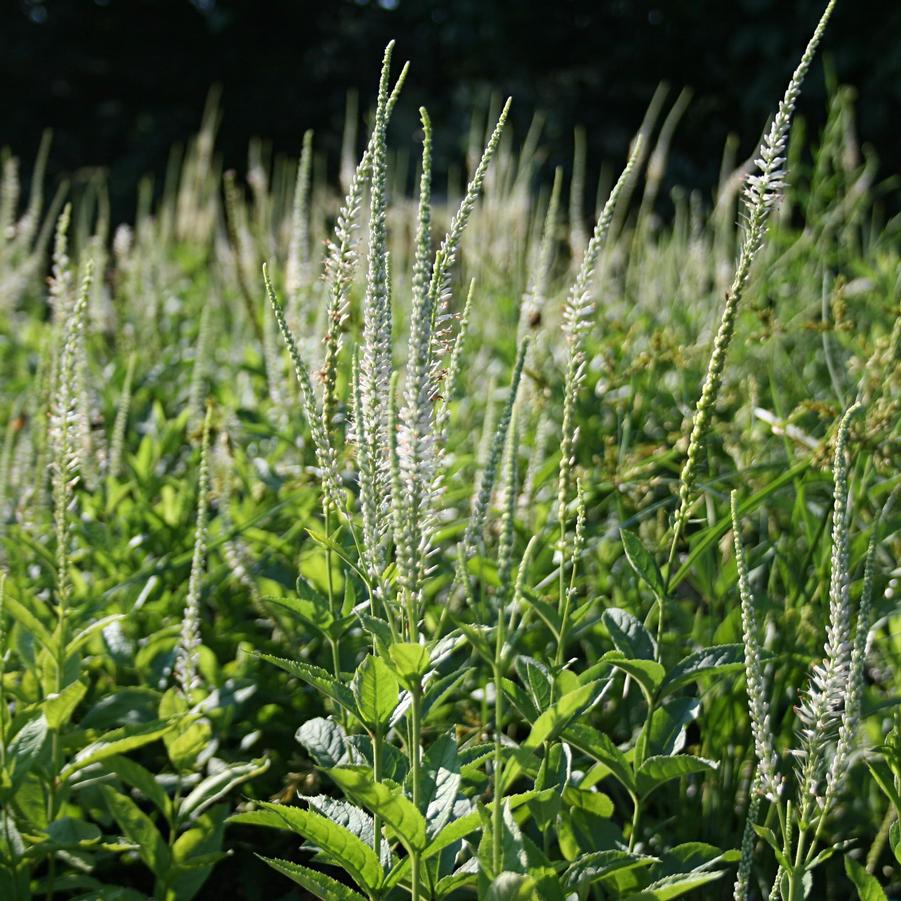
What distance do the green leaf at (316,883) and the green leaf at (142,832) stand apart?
38 cm

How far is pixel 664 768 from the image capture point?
136 cm

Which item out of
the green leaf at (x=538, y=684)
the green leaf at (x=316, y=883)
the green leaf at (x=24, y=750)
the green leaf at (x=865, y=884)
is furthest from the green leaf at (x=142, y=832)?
the green leaf at (x=865, y=884)

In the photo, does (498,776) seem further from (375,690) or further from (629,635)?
(629,635)

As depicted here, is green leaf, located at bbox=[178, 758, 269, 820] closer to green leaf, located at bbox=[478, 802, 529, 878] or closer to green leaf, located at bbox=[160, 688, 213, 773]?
green leaf, located at bbox=[160, 688, 213, 773]

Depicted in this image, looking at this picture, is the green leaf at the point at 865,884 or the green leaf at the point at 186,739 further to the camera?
the green leaf at the point at 186,739

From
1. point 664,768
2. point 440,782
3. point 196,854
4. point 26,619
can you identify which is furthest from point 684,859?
point 26,619

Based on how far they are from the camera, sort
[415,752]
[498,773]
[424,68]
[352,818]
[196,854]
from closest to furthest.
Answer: [498,773] → [415,752] → [352,818] → [196,854] → [424,68]

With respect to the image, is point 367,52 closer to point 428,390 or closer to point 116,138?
point 116,138

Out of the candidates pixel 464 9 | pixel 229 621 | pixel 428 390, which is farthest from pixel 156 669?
pixel 464 9

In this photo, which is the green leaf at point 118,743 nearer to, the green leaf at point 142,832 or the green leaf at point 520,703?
the green leaf at point 142,832

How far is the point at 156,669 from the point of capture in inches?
76.0

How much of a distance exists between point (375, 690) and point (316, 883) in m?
0.22

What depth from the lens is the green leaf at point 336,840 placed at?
1154 millimetres

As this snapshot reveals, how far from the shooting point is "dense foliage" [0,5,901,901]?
1.17 metres
